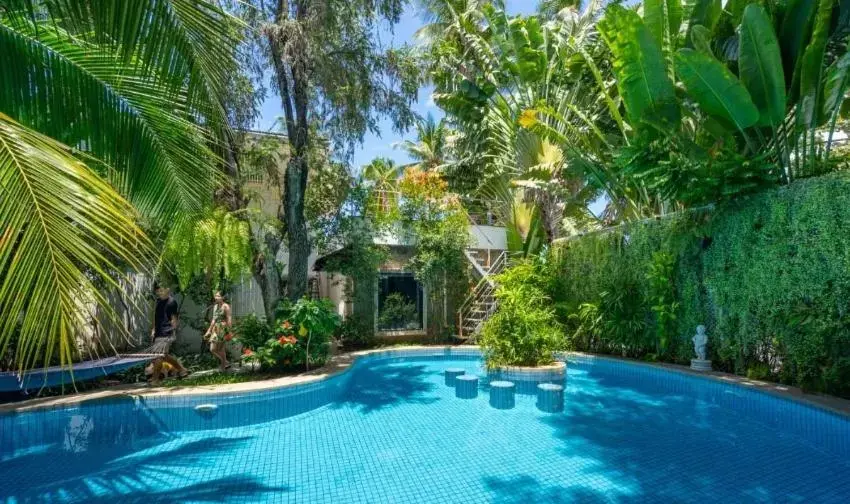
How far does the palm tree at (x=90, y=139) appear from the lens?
185 centimetres

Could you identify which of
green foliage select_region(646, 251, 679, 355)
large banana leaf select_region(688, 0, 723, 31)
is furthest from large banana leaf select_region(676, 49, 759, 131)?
green foliage select_region(646, 251, 679, 355)

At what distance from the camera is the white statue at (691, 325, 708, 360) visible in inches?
372

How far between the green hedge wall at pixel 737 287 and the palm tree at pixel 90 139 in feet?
28.3

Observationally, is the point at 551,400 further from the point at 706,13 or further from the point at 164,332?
the point at 706,13

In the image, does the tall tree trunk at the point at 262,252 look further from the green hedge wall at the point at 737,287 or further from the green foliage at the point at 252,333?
the green hedge wall at the point at 737,287

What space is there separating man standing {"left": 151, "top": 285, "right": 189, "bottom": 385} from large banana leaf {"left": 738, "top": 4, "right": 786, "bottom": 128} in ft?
38.0


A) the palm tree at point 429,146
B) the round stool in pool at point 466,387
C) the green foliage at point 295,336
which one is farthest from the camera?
the palm tree at point 429,146

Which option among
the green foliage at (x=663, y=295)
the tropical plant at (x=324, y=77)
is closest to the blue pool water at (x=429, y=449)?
the green foliage at (x=663, y=295)

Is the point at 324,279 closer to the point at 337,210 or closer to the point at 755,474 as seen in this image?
the point at 337,210

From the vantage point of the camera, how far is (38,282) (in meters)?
Result: 1.84

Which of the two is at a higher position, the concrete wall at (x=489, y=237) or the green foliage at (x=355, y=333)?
the concrete wall at (x=489, y=237)

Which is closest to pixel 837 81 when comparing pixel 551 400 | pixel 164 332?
pixel 551 400

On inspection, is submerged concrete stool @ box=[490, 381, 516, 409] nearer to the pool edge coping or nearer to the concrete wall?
the pool edge coping

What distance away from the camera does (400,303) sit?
15.2 m
